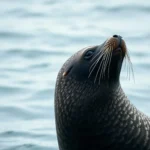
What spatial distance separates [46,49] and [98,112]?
330 inches

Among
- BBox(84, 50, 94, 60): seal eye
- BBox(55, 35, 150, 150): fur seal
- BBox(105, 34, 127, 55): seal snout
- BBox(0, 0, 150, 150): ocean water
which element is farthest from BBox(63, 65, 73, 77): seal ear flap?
BBox(0, 0, 150, 150): ocean water

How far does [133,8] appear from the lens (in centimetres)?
2095

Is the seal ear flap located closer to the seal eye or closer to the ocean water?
the seal eye

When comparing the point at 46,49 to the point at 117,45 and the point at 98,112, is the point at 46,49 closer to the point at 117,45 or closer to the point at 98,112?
the point at 98,112

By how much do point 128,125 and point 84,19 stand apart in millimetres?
10749

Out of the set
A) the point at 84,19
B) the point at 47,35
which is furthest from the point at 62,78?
the point at 84,19

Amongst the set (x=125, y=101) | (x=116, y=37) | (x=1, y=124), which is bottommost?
(x=1, y=124)

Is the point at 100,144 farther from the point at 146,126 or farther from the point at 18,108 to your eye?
the point at 18,108

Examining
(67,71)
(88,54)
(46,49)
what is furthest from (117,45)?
(46,49)

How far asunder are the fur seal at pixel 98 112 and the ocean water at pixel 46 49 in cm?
291

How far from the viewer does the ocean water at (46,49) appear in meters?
13.6

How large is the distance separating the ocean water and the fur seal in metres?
2.91

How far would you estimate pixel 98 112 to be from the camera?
31.5 feet

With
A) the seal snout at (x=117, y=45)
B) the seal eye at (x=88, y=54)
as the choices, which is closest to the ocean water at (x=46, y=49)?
the seal eye at (x=88, y=54)
